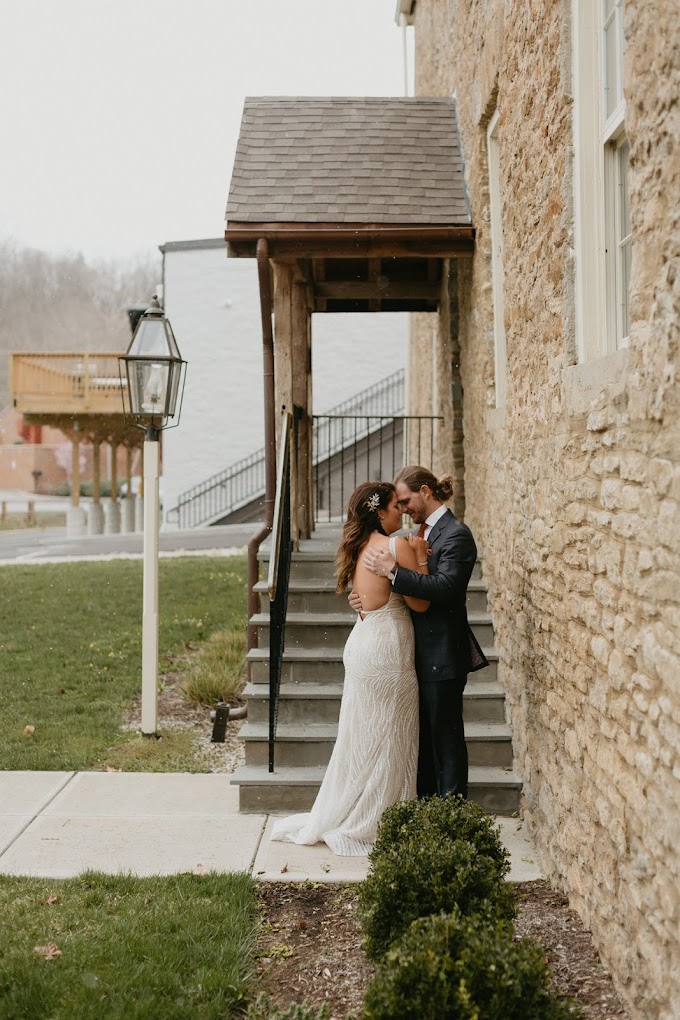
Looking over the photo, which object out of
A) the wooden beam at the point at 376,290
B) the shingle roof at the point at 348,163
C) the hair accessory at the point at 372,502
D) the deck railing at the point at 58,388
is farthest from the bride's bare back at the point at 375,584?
the deck railing at the point at 58,388

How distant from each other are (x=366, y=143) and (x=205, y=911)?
20.5ft

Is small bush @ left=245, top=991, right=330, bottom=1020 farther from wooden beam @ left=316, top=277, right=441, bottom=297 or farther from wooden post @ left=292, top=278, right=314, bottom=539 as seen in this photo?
wooden beam @ left=316, top=277, right=441, bottom=297

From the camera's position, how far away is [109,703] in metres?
8.21

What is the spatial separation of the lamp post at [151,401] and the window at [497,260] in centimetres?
240

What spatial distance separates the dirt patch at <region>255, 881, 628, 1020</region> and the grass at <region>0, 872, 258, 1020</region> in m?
0.12

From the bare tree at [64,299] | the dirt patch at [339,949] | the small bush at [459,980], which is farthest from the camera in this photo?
the bare tree at [64,299]

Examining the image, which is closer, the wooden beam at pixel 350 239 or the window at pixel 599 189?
the window at pixel 599 189

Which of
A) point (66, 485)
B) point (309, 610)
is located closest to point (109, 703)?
point (309, 610)

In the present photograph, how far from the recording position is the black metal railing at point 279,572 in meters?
5.87

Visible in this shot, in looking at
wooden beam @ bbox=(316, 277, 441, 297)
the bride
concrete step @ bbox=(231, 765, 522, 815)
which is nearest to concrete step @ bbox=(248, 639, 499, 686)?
concrete step @ bbox=(231, 765, 522, 815)

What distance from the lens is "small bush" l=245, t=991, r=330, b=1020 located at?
11.3 feet

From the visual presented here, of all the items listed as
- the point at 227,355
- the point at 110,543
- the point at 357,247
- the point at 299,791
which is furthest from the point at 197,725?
the point at 227,355

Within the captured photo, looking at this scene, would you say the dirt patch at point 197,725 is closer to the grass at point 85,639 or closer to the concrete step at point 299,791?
the grass at point 85,639

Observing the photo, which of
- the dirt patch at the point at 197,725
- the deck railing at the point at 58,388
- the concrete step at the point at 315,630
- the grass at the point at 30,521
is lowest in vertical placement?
the dirt patch at the point at 197,725
